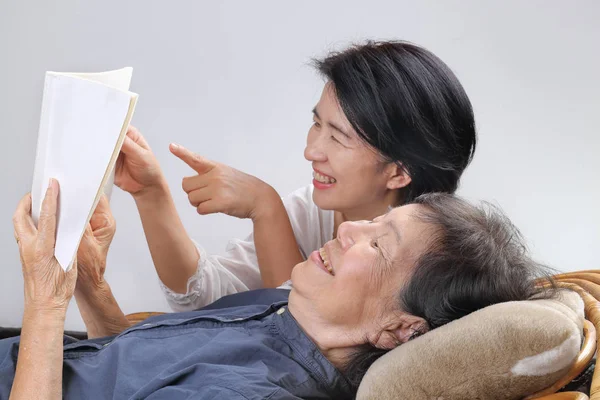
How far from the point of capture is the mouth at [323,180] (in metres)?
2.01

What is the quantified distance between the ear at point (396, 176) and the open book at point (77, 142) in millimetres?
727

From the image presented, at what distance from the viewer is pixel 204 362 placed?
5.03 ft

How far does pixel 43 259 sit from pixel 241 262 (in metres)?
0.90

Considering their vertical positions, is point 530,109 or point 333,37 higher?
point 333,37

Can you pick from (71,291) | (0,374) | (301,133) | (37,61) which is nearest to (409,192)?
(71,291)

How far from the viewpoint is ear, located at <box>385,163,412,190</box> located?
6.50 ft

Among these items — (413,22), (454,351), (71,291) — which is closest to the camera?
(454,351)

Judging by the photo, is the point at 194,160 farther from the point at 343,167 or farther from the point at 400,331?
the point at 400,331

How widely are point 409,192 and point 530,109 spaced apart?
53.4 inches

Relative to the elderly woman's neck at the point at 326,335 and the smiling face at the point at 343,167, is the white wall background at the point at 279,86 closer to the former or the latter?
the smiling face at the point at 343,167

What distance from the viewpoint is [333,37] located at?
3.22m

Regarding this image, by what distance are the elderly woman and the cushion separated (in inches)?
5.7

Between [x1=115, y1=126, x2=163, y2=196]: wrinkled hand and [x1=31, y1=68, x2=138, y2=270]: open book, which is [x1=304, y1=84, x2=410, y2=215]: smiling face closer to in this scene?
[x1=115, y1=126, x2=163, y2=196]: wrinkled hand

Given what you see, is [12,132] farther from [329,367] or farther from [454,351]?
[454,351]
